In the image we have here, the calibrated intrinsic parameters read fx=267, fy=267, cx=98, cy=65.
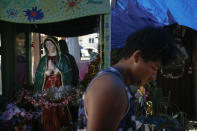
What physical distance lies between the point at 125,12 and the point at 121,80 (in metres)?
3.93

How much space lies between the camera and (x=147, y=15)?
15.4 ft

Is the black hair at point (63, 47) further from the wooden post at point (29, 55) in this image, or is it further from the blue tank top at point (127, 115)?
the blue tank top at point (127, 115)

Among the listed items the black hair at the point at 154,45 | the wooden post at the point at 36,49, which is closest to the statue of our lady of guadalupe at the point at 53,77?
the wooden post at the point at 36,49

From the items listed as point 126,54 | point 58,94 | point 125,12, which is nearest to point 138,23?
point 125,12

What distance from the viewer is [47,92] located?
13.3 feet

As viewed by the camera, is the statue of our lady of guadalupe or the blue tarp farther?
the blue tarp

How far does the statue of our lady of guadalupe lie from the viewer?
4.01 meters

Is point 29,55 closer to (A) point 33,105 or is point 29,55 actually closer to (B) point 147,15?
(A) point 33,105

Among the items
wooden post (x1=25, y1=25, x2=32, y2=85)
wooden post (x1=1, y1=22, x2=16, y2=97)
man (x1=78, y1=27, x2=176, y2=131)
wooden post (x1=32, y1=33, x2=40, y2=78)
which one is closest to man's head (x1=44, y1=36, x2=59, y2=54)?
wooden post (x1=32, y1=33, x2=40, y2=78)

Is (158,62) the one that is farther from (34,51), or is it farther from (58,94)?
(34,51)

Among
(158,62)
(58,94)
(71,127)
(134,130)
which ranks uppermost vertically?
(158,62)

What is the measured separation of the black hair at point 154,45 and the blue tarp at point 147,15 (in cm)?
342

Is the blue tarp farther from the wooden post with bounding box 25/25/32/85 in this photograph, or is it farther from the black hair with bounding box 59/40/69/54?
the wooden post with bounding box 25/25/32/85

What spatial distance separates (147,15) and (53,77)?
197 cm
